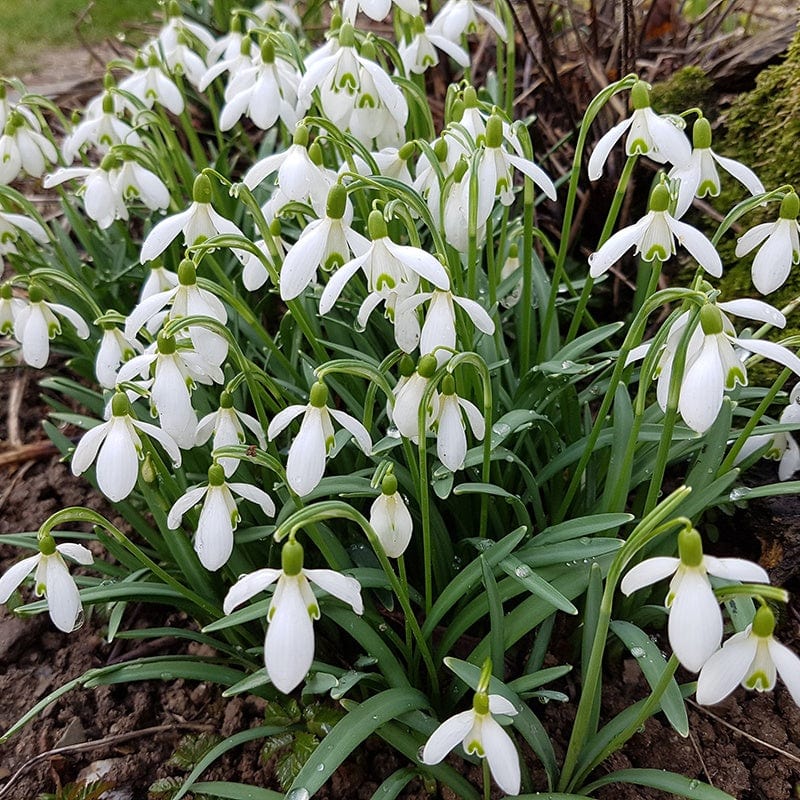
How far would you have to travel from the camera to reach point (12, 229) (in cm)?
180

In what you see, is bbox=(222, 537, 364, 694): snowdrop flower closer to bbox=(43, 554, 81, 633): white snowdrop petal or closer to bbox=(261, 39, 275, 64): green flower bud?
bbox=(43, 554, 81, 633): white snowdrop petal

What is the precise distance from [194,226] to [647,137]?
0.75 meters

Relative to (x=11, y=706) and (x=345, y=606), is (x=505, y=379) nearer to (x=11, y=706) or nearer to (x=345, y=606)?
(x=345, y=606)

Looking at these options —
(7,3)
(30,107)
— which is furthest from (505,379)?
(7,3)

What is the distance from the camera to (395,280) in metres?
1.20

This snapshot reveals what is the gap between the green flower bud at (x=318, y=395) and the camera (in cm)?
109

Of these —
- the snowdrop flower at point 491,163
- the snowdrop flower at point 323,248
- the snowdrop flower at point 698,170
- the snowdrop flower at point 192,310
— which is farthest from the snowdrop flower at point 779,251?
the snowdrop flower at point 192,310

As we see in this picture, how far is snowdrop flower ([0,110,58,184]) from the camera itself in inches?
74.0

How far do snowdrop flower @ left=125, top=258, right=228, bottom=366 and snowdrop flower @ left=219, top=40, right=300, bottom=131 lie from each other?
18.8 inches

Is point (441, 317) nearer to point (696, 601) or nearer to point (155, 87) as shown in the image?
point (696, 601)

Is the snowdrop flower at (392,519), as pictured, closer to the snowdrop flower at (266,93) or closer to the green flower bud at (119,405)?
the green flower bud at (119,405)

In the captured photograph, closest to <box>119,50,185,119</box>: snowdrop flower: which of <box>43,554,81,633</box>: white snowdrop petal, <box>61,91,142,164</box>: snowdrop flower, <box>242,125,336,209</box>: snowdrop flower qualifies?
<box>61,91,142,164</box>: snowdrop flower

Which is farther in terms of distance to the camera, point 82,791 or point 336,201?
point 82,791

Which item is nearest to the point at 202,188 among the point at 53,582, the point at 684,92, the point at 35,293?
the point at 35,293
